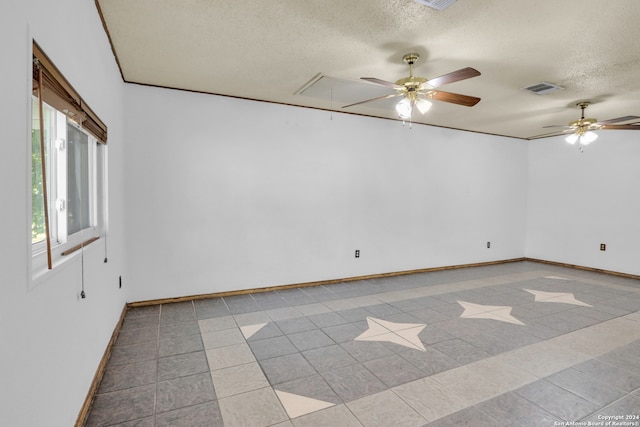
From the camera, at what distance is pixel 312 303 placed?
3988mm

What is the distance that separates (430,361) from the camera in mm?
2586

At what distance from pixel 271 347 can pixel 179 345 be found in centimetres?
81

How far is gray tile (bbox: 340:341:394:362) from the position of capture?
104 inches

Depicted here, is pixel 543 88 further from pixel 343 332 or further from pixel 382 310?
pixel 343 332

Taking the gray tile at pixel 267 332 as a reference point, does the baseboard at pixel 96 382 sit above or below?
above

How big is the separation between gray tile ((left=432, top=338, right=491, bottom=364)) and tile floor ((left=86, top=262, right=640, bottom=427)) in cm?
2

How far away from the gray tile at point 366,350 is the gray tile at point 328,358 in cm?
6

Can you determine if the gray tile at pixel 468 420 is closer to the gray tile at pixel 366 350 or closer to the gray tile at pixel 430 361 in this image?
the gray tile at pixel 430 361

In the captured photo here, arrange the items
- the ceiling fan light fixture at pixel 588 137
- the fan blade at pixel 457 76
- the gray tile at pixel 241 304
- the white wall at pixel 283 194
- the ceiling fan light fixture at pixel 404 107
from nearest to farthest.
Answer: the fan blade at pixel 457 76 → the ceiling fan light fixture at pixel 404 107 → the gray tile at pixel 241 304 → the white wall at pixel 283 194 → the ceiling fan light fixture at pixel 588 137

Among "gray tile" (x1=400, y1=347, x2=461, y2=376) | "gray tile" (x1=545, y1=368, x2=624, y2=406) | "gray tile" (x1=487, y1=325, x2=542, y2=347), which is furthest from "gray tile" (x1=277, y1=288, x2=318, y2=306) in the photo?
"gray tile" (x1=545, y1=368, x2=624, y2=406)

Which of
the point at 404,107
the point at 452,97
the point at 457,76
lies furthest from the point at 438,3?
the point at 452,97

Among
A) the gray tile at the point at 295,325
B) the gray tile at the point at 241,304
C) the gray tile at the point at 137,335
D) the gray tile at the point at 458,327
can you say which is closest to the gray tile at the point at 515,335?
the gray tile at the point at 458,327

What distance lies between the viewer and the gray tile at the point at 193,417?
185 centimetres

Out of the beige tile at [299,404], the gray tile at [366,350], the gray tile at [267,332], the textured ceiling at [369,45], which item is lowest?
the gray tile at [267,332]
